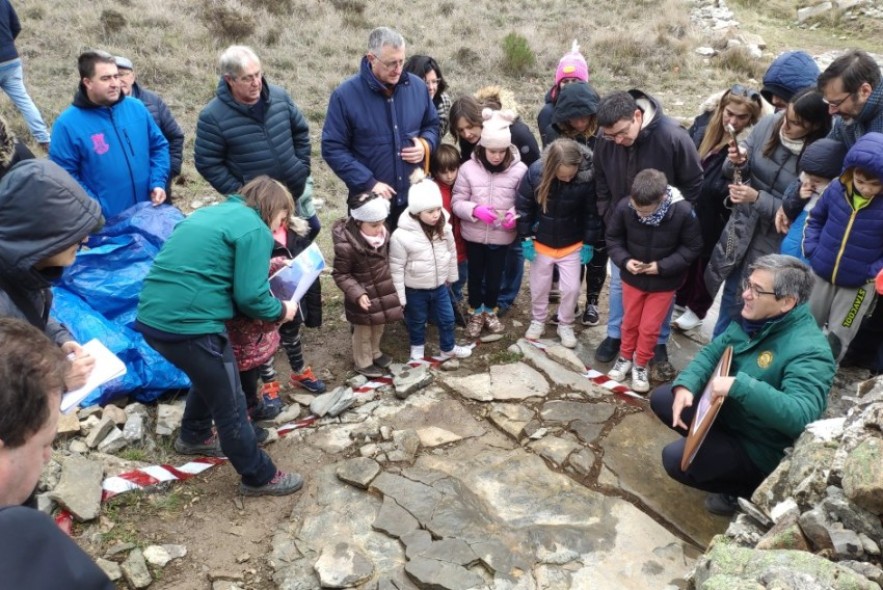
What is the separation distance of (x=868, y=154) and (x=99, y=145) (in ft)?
16.9

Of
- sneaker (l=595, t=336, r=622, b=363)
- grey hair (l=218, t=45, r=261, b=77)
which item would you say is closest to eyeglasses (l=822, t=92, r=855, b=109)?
sneaker (l=595, t=336, r=622, b=363)

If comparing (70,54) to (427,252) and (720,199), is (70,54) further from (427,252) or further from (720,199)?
(720,199)

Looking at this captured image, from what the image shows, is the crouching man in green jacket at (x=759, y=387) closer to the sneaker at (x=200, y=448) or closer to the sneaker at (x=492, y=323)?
the sneaker at (x=492, y=323)

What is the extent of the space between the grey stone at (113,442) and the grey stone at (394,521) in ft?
5.74

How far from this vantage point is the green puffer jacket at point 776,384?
3354 millimetres

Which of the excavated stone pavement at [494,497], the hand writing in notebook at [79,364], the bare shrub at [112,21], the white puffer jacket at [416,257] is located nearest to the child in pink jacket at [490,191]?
the white puffer jacket at [416,257]

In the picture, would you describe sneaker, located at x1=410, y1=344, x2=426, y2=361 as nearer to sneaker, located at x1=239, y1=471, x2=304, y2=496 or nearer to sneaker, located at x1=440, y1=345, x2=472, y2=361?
sneaker, located at x1=440, y1=345, x2=472, y2=361

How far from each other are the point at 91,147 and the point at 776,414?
4.92 m

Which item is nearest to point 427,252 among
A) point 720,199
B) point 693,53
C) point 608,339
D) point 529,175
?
point 529,175

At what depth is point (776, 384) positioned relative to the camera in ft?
11.6

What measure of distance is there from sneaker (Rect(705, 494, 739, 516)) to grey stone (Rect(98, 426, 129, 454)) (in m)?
3.59

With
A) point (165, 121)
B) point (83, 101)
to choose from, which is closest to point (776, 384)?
point (83, 101)

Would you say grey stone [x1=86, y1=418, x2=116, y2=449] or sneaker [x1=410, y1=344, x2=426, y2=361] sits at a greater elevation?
grey stone [x1=86, y1=418, x2=116, y2=449]

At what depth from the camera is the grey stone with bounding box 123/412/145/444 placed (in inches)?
169
